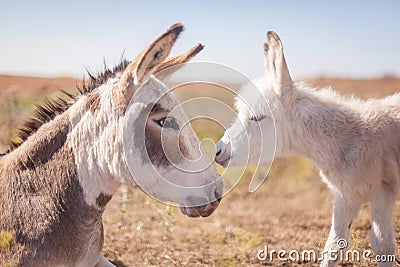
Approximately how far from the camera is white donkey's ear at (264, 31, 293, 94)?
4411 mm

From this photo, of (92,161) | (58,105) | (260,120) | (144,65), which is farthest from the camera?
(260,120)

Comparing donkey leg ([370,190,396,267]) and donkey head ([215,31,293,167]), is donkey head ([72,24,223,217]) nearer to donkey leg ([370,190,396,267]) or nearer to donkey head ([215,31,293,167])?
donkey head ([215,31,293,167])

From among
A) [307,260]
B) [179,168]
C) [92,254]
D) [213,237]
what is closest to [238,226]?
[213,237]

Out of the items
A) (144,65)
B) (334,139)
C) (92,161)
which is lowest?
(92,161)

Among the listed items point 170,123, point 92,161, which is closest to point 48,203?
point 92,161

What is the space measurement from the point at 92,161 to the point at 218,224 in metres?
4.29

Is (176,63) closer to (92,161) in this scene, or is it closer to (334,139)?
(92,161)

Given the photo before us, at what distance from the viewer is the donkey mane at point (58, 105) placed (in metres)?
3.41

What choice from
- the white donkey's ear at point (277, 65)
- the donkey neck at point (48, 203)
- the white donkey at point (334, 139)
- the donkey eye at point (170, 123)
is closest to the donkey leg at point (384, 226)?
the white donkey at point (334, 139)

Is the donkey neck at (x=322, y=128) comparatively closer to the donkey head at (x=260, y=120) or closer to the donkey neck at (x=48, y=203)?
the donkey head at (x=260, y=120)

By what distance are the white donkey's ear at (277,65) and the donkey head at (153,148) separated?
5.23 feet

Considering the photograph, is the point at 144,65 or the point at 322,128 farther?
the point at 322,128

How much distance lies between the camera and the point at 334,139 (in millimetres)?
4402

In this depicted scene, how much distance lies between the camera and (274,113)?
179 inches
